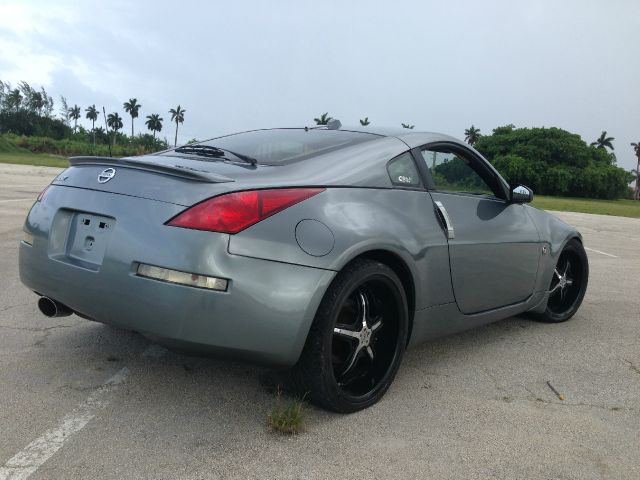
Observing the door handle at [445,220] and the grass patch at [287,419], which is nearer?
the grass patch at [287,419]

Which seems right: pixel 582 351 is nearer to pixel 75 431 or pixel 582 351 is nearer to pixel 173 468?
pixel 173 468

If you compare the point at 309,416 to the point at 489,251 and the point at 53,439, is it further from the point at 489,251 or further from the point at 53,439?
the point at 489,251

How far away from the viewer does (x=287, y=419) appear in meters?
2.63

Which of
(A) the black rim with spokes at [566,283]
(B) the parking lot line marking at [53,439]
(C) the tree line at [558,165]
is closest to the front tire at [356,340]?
(B) the parking lot line marking at [53,439]

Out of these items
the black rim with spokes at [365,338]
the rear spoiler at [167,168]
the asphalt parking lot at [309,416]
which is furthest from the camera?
the black rim with spokes at [365,338]

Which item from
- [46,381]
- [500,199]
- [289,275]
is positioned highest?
[500,199]

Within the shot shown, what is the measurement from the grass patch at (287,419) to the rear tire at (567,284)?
9.42ft

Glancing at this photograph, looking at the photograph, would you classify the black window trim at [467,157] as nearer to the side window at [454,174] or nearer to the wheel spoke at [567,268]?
the side window at [454,174]

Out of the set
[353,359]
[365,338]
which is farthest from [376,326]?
[353,359]

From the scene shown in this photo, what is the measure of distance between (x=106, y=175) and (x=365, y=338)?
1.48 m

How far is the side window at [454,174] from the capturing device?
353cm

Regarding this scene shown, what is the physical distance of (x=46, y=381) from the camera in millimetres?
3066

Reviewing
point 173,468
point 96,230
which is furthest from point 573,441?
point 96,230

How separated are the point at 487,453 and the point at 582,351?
1.98 metres
